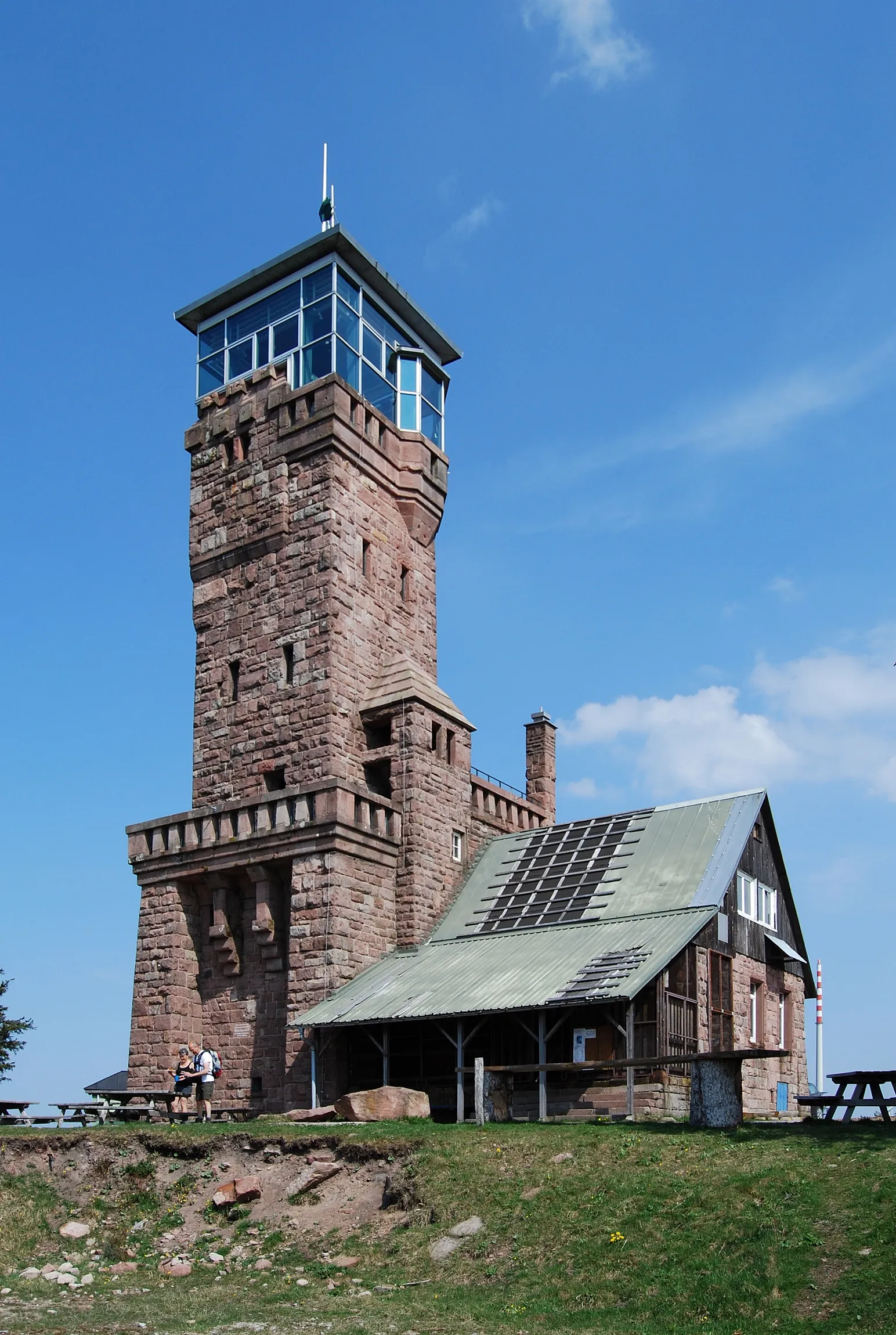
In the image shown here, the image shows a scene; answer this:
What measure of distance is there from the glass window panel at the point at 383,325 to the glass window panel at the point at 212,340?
435 cm

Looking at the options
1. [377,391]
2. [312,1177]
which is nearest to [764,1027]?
[312,1177]

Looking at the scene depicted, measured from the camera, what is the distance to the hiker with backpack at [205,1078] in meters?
26.5

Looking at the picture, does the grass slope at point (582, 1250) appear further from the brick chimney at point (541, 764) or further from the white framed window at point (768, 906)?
the brick chimney at point (541, 764)

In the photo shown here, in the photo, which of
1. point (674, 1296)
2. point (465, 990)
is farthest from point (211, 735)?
point (674, 1296)

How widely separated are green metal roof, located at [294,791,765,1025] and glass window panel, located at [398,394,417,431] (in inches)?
487

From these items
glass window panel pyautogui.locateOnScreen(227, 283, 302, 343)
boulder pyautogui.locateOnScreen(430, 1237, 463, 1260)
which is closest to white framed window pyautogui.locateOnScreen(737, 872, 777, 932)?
boulder pyautogui.locateOnScreen(430, 1237, 463, 1260)

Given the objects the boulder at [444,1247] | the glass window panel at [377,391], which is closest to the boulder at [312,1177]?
the boulder at [444,1247]

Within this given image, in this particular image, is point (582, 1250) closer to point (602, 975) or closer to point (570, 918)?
point (602, 975)

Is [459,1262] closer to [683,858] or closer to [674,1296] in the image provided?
[674,1296]

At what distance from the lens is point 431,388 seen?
4075 centimetres

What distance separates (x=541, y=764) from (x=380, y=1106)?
1947 cm

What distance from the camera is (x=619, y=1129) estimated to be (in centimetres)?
2045

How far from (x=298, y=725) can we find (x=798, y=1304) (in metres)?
22.1


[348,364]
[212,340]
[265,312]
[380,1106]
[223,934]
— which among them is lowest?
[380,1106]
